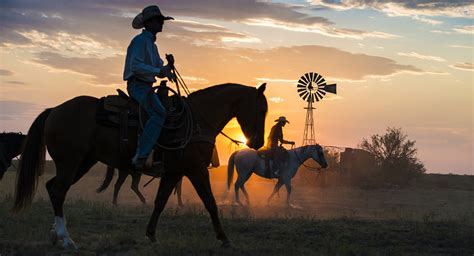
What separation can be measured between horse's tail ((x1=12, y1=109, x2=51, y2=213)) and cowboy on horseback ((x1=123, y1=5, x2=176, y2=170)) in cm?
173

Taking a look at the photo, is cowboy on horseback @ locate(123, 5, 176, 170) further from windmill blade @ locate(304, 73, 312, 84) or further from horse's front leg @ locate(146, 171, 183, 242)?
windmill blade @ locate(304, 73, 312, 84)

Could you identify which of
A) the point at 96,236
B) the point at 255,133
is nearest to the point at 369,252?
the point at 255,133

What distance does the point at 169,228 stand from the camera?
11398 mm

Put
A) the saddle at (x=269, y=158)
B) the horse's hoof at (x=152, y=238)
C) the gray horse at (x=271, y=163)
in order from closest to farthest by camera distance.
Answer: the horse's hoof at (x=152, y=238)
the saddle at (x=269, y=158)
the gray horse at (x=271, y=163)

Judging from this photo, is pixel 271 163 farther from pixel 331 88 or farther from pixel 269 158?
pixel 331 88

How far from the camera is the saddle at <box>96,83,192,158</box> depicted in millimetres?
9750

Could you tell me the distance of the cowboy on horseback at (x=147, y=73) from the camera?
9.51 m

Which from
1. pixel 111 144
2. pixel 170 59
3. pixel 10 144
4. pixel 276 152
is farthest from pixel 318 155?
pixel 111 144

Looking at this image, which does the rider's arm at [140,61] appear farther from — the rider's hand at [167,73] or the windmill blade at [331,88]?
the windmill blade at [331,88]

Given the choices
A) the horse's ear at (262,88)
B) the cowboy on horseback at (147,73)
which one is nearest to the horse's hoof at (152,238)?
the cowboy on horseback at (147,73)

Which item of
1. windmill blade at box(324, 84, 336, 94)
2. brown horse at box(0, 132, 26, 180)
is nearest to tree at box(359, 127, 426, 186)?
windmill blade at box(324, 84, 336, 94)

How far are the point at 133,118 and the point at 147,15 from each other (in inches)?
64.8

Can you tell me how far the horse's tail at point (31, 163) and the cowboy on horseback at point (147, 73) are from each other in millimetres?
1730

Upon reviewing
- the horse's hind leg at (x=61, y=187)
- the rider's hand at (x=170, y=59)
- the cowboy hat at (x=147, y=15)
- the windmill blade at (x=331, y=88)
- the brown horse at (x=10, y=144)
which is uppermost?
the windmill blade at (x=331, y=88)
